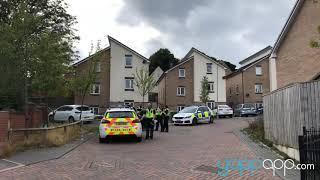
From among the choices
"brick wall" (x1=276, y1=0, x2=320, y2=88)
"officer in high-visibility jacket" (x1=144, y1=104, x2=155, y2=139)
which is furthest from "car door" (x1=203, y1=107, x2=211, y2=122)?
"officer in high-visibility jacket" (x1=144, y1=104, x2=155, y2=139)

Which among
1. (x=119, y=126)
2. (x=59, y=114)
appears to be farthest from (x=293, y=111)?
(x=59, y=114)

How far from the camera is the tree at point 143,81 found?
4446 centimetres

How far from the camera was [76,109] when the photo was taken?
32.4m

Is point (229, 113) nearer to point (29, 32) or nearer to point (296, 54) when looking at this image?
point (296, 54)

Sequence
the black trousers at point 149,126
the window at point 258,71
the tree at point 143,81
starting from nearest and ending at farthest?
the black trousers at point 149,126 < the tree at point 143,81 < the window at point 258,71

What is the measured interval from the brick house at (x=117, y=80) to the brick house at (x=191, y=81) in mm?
5582

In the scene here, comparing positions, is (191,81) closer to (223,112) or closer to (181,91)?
(181,91)

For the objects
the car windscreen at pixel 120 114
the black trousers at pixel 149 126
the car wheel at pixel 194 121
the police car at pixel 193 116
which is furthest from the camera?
the car wheel at pixel 194 121

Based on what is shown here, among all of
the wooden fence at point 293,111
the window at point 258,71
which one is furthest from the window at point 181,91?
the wooden fence at point 293,111

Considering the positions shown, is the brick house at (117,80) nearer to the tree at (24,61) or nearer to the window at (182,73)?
the window at (182,73)

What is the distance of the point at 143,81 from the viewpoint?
146 feet

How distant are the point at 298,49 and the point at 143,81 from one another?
78.5 feet

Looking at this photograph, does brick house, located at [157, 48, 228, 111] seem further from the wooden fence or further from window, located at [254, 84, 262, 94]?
the wooden fence

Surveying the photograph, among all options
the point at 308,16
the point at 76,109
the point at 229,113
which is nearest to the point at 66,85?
the point at 76,109
